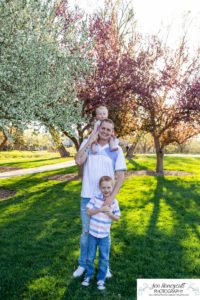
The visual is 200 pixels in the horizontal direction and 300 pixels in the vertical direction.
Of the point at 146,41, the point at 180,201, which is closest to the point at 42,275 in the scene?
the point at 180,201

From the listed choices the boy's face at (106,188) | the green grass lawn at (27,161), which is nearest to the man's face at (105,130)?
the boy's face at (106,188)

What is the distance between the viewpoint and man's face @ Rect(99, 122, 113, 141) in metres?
6.45

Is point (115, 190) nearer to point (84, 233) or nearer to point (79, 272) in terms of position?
point (84, 233)

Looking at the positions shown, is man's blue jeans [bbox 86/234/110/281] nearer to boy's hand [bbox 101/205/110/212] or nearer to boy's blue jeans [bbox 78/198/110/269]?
boy's blue jeans [bbox 78/198/110/269]

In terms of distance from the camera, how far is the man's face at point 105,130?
6.45 meters

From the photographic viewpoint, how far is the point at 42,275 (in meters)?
7.07

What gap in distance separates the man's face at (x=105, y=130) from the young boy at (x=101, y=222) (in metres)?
0.73

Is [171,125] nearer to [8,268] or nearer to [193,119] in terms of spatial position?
[193,119]

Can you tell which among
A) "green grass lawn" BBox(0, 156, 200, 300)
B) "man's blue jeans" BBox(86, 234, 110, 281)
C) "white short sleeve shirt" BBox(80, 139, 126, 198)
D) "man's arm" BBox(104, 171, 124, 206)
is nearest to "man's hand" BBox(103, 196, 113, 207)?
"man's arm" BBox(104, 171, 124, 206)

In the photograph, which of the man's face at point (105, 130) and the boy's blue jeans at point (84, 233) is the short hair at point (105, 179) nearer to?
the boy's blue jeans at point (84, 233)

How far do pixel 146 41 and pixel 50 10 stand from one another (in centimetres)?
899

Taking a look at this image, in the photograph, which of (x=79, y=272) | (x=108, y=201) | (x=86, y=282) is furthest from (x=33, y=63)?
(x=86, y=282)

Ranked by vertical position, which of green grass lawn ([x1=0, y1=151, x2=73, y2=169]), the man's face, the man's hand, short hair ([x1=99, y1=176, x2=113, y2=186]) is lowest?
green grass lawn ([x1=0, y1=151, x2=73, y2=169])

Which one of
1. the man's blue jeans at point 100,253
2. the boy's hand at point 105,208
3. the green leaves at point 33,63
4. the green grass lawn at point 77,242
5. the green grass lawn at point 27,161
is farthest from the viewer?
the green grass lawn at point 27,161
